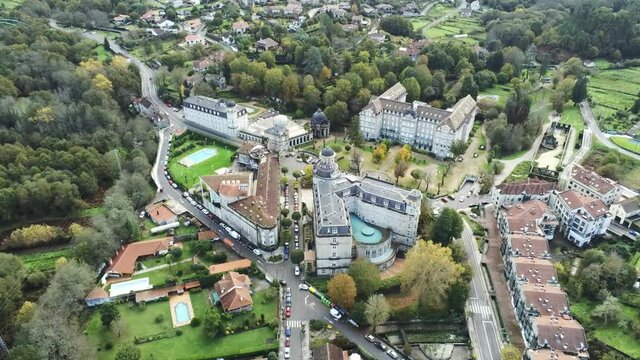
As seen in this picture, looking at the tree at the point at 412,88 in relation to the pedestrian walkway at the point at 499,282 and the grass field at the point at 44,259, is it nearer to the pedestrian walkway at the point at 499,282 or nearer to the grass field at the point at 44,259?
the pedestrian walkway at the point at 499,282

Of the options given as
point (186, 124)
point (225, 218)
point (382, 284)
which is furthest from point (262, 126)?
point (382, 284)

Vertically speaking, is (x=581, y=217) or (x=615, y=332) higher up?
(x=581, y=217)

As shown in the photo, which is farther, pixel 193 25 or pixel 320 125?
pixel 193 25

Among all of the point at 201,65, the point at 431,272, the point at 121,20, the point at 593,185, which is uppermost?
the point at 121,20

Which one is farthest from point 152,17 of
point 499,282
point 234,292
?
point 499,282

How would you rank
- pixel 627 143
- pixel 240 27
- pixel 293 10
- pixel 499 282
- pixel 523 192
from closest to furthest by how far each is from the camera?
1. pixel 499 282
2. pixel 523 192
3. pixel 627 143
4. pixel 240 27
5. pixel 293 10

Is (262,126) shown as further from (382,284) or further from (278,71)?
(382,284)

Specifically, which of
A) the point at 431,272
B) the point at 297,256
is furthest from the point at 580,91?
the point at 297,256

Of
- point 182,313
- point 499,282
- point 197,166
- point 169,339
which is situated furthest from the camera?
point 197,166

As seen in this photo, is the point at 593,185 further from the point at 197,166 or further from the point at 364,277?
the point at 197,166
